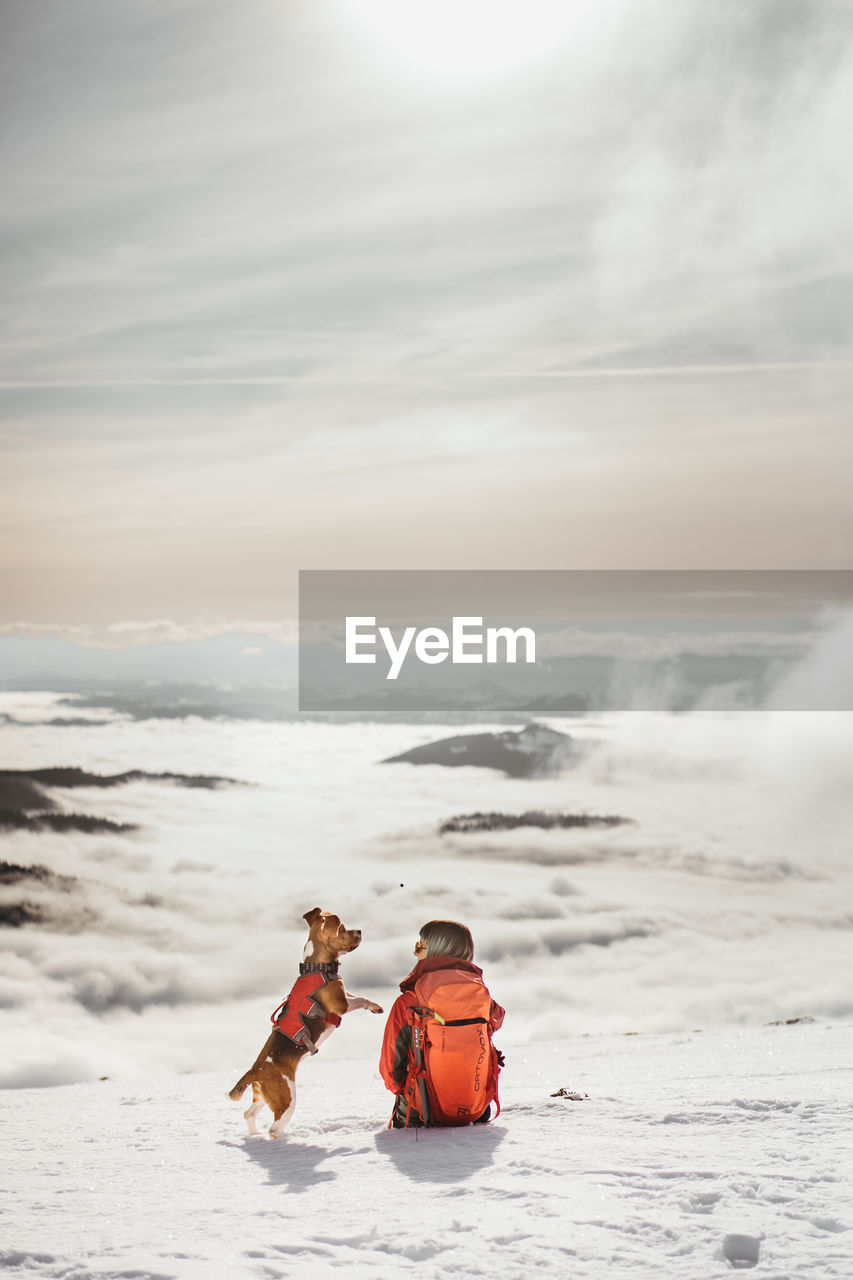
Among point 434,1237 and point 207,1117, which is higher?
point 434,1237

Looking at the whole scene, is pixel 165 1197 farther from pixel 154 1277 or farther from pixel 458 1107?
pixel 458 1107

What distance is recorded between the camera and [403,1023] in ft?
27.9

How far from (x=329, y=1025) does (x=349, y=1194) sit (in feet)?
6.59

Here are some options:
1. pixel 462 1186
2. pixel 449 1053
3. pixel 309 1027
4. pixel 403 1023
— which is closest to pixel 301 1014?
pixel 309 1027

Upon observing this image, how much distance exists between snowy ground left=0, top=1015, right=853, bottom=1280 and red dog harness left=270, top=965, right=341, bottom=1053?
801mm

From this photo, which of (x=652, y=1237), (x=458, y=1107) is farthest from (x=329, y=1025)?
(x=652, y=1237)

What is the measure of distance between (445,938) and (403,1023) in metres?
0.77

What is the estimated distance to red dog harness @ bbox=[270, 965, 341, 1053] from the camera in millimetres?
8633

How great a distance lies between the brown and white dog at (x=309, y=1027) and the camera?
28.1ft

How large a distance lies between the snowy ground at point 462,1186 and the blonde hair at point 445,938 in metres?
1.39

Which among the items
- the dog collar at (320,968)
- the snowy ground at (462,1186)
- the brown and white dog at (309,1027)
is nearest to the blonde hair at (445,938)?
the brown and white dog at (309,1027)

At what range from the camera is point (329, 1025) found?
8.73m

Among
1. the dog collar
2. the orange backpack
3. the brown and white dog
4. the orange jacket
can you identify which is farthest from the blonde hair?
the dog collar

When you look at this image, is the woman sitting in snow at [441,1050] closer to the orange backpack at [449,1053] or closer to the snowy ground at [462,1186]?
the orange backpack at [449,1053]
